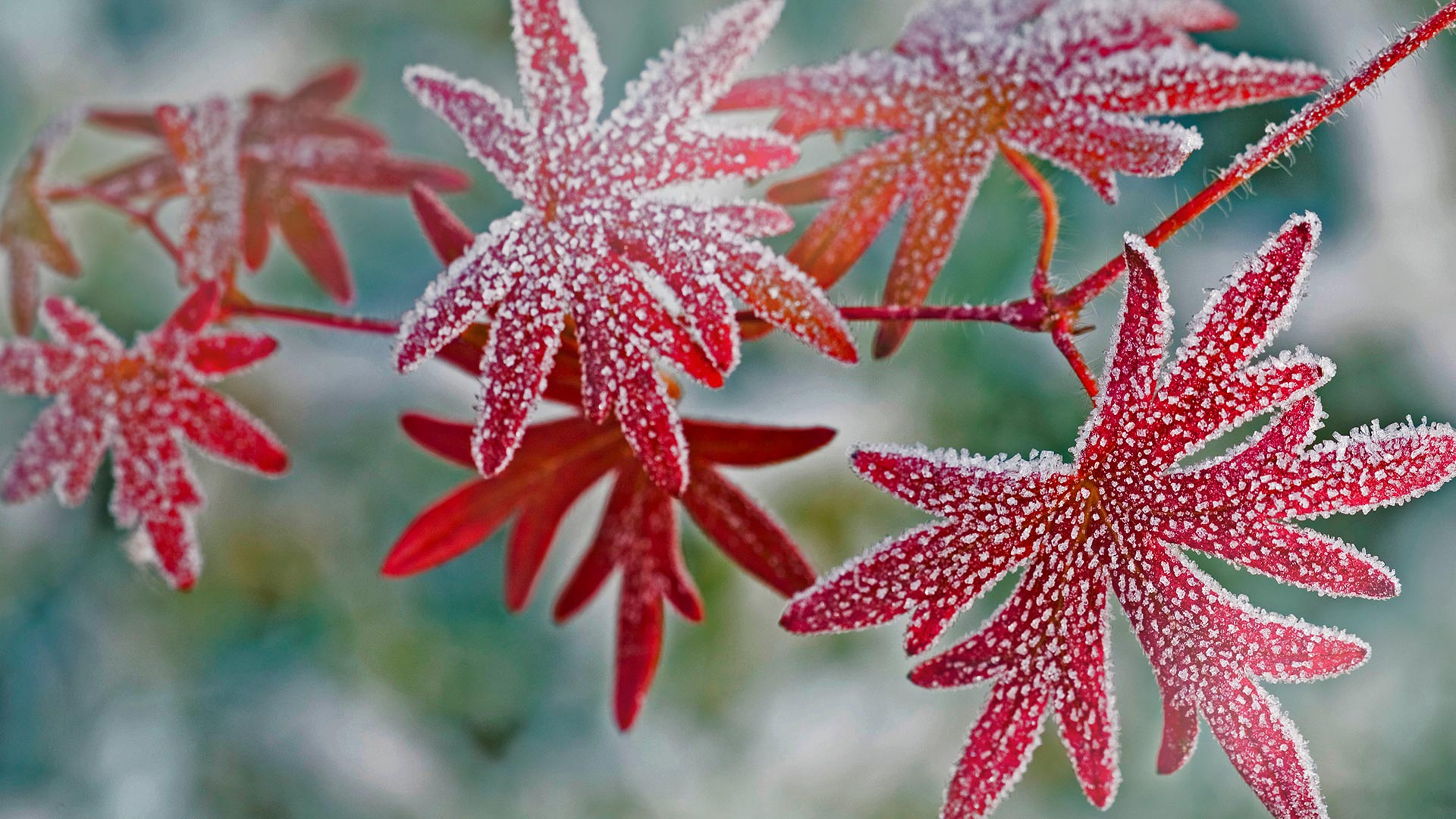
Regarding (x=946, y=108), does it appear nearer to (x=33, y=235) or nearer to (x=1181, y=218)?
(x=1181, y=218)

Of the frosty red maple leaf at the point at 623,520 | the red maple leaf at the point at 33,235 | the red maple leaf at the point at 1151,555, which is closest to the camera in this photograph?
the red maple leaf at the point at 1151,555

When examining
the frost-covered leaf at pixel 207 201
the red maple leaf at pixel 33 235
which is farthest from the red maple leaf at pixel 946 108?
the red maple leaf at pixel 33 235

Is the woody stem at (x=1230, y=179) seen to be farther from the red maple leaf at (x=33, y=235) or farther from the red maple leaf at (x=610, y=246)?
the red maple leaf at (x=33, y=235)

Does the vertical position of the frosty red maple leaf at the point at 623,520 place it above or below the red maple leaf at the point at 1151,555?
below

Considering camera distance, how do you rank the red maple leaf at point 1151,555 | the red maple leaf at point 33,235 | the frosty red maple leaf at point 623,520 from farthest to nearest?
the red maple leaf at point 33,235 → the frosty red maple leaf at point 623,520 → the red maple leaf at point 1151,555

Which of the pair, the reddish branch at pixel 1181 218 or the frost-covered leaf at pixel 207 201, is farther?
the frost-covered leaf at pixel 207 201

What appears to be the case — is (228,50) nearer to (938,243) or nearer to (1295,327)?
(938,243)
